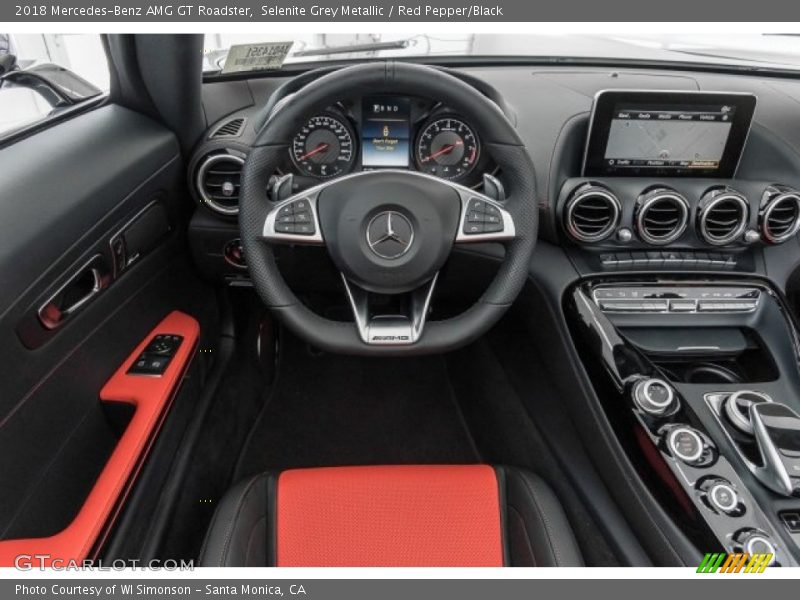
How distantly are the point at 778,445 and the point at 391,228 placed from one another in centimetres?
86

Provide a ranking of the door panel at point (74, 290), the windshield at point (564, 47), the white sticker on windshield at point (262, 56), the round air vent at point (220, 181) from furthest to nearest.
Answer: the windshield at point (564, 47), the white sticker on windshield at point (262, 56), the round air vent at point (220, 181), the door panel at point (74, 290)

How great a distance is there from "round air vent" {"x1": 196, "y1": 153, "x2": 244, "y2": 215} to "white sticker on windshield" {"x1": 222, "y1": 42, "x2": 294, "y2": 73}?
35cm

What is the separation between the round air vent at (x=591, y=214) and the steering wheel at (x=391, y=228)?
23 cm

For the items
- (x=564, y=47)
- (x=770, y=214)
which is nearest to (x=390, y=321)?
(x=770, y=214)

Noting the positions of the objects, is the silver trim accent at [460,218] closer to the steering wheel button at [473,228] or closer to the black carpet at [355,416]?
the steering wheel button at [473,228]

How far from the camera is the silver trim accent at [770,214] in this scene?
1436 millimetres

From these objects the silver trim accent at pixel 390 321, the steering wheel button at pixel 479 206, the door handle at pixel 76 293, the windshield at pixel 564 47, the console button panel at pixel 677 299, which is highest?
the windshield at pixel 564 47

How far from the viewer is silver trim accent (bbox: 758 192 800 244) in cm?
144

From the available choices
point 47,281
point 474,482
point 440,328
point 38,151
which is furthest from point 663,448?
point 38,151

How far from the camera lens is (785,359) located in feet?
4.56

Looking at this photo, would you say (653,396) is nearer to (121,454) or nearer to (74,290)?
(121,454)

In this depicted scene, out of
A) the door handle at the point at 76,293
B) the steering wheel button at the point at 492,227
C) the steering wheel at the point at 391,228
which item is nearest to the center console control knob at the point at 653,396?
the steering wheel at the point at 391,228

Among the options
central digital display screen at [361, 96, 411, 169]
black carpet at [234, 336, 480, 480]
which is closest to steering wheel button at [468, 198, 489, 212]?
central digital display screen at [361, 96, 411, 169]

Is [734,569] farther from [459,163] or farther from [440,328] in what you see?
[459,163]
